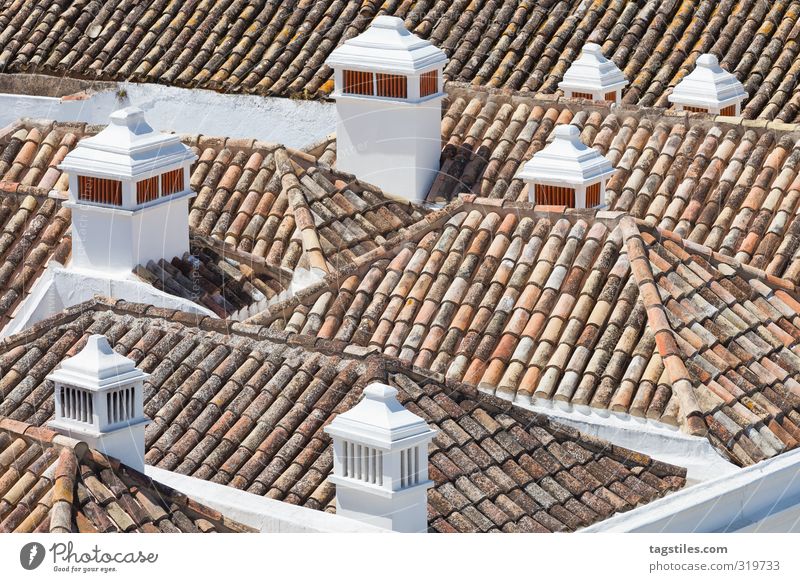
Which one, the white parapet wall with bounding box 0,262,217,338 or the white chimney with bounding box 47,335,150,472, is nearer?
the white chimney with bounding box 47,335,150,472

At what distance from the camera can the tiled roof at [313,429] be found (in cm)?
1742

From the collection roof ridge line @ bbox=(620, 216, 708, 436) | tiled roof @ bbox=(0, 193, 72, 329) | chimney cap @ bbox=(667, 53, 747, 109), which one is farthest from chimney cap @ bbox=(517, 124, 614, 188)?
tiled roof @ bbox=(0, 193, 72, 329)

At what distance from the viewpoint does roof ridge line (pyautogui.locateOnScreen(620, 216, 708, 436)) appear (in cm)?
1853

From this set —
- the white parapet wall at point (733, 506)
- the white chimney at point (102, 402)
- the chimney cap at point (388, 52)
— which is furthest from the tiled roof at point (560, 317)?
the chimney cap at point (388, 52)

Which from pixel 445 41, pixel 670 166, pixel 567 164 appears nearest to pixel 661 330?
pixel 567 164

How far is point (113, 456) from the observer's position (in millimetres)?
16422

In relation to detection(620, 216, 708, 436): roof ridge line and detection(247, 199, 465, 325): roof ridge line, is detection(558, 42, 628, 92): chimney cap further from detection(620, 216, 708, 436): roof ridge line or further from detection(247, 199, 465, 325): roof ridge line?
detection(620, 216, 708, 436): roof ridge line

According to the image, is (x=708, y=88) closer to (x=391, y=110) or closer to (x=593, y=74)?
(x=593, y=74)

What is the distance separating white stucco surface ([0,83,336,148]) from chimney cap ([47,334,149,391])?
395 inches

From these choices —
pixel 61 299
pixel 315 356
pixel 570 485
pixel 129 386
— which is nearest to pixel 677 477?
pixel 570 485

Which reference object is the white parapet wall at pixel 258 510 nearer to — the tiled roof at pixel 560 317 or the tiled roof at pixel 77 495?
the tiled roof at pixel 77 495

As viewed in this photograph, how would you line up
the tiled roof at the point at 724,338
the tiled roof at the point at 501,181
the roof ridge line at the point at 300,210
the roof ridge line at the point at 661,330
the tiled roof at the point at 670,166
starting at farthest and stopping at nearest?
the tiled roof at the point at 670,166
the tiled roof at the point at 501,181
the roof ridge line at the point at 300,210
the tiled roof at the point at 724,338
the roof ridge line at the point at 661,330

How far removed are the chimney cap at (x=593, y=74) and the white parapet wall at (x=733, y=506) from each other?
7409 millimetres

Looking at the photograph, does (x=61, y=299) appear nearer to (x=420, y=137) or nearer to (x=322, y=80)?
(x=420, y=137)
